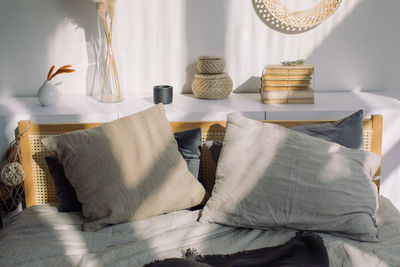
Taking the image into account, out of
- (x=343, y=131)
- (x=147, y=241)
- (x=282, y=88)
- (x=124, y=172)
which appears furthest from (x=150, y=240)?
(x=282, y=88)

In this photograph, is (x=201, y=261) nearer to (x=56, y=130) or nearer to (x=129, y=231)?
(x=129, y=231)

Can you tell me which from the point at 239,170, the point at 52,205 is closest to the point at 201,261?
the point at 239,170

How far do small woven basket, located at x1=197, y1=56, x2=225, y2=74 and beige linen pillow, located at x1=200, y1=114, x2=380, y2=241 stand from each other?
0.57 metres

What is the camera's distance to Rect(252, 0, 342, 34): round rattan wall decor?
Answer: 8.77 feet

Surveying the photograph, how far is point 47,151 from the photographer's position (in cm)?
241

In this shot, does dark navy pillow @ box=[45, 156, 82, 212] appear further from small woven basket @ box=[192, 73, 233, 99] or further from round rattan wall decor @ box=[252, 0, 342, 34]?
round rattan wall decor @ box=[252, 0, 342, 34]

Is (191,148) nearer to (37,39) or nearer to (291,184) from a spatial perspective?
(291,184)

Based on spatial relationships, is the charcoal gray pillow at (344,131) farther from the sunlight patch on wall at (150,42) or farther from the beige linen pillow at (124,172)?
the sunlight patch on wall at (150,42)

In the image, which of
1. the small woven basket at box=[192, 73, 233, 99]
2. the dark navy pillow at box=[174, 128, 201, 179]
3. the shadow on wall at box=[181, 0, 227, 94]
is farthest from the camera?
the shadow on wall at box=[181, 0, 227, 94]

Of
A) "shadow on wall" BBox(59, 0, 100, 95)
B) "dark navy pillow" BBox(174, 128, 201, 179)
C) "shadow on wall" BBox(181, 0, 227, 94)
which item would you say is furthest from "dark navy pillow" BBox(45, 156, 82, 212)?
"shadow on wall" BBox(181, 0, 227, 94)

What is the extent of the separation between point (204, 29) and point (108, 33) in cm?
58

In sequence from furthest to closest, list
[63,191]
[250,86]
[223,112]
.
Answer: [250,86], [223,112], [63,191]

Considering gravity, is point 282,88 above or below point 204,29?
below

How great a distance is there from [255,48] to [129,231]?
4.64 feet
